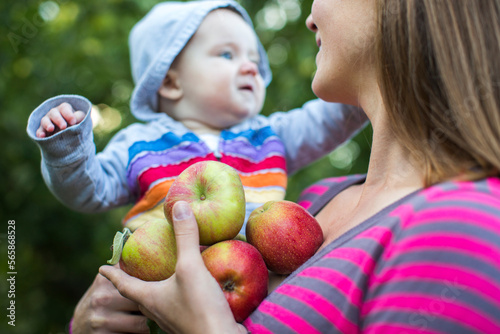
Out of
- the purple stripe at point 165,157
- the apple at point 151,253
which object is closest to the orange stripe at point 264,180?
the purple stripe at point 165,157

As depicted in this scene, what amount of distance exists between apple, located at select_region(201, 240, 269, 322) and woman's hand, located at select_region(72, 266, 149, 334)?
0.33 meters

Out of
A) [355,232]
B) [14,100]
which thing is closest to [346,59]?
[355,232]

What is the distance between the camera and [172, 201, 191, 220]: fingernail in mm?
1043

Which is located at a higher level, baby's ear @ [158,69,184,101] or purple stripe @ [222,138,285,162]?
baby's ear @ [158,69,184,101]

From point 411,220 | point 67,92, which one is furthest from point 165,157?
point 67,92

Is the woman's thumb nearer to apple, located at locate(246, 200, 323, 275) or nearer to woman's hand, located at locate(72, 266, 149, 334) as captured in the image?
apple, located at locate(246, 200, 323, 275)

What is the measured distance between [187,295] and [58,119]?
2.12 feet

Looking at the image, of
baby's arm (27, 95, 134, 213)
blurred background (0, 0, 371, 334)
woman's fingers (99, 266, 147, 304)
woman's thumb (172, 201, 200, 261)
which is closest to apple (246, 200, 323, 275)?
woman's thumb (172, 201, 200, 261)

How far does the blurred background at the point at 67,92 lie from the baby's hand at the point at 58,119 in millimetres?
1517

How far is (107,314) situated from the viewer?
1.29 meters

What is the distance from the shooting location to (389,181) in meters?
1.11

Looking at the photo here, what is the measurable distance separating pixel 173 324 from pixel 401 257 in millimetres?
477

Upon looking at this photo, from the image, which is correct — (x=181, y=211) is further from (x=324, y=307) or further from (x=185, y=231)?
(x=324, y=307)

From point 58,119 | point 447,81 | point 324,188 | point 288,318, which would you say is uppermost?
point 58,119
